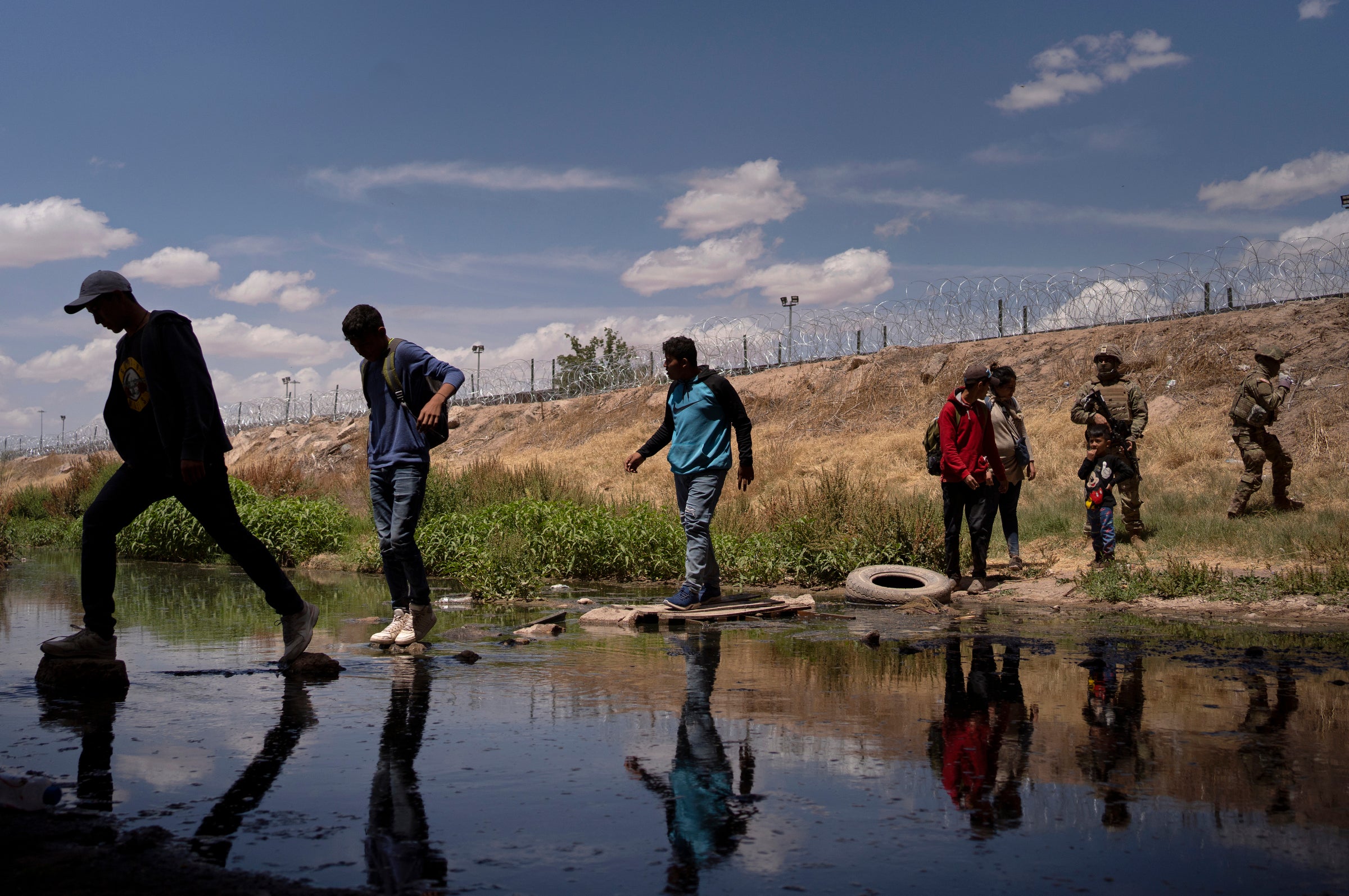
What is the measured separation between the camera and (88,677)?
494 centimetres

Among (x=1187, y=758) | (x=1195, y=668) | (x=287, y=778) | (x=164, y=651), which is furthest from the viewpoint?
(x=164, y=651)

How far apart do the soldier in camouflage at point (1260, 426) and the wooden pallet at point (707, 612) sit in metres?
7.78

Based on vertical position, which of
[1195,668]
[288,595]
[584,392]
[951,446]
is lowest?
[1195,668]

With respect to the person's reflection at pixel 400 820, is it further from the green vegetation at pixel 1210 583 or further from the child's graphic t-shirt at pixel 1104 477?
the child's graphic t-shirt at pixel 1104 477

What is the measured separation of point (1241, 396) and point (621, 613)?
951 cm

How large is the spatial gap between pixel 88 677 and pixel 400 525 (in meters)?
1.94

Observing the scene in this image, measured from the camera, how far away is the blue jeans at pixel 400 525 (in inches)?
253

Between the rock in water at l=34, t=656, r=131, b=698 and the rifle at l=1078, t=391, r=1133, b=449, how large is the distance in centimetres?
961

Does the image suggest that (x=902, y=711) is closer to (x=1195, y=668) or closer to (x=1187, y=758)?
(x=1187, y=758)

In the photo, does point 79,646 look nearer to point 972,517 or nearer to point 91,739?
point 91,739

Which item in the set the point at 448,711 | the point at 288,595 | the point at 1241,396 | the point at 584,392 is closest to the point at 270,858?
the point at 448,711

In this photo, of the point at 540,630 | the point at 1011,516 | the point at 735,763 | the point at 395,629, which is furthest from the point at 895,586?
the point at 735,763

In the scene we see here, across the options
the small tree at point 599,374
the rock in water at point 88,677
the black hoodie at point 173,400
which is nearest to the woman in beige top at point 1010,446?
the black hoodie at point 173,400

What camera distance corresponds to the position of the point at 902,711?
14.9 feet
